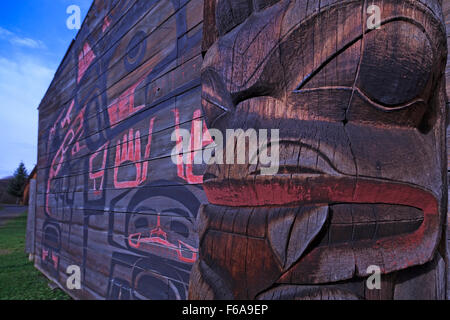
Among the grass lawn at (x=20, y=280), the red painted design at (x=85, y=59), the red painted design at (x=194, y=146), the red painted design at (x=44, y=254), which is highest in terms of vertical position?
the red painted design at (x=85, y=59)

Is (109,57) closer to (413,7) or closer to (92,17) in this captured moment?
(92,17)

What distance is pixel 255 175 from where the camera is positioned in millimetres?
634

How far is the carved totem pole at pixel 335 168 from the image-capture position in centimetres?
58

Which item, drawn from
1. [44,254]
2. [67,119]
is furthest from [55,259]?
[67,119]

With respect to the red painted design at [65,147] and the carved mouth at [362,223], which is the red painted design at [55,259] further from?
the carved mouth at [362,223]

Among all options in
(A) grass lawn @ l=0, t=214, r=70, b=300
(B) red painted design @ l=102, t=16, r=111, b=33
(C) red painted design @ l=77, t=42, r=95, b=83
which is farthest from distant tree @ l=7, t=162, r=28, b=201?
(B) red painted design @ l=102, t=16, r=111, b=33

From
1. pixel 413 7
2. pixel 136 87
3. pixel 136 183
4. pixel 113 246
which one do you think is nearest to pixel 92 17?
pixel 136 87

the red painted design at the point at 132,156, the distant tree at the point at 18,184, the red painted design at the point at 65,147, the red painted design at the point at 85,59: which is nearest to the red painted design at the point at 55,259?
the red painted design at the point at 65,147

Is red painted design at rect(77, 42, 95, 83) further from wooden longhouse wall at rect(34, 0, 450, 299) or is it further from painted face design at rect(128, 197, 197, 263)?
painted face design at rect(128, 197, 197, 263)

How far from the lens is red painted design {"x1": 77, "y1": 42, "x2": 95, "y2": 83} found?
3.55m

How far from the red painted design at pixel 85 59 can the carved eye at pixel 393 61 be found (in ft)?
11.6

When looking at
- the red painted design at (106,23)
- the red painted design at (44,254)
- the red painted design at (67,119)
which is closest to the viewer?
the red painted design at (106,23)

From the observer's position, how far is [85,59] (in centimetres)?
369

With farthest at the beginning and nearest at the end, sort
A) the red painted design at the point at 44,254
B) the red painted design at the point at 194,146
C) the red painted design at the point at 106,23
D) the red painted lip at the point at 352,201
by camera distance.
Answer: the red painted design at the point at 44,254 → the red painted design at the point at 106,23 → the red painted design at the point at 194,146 → the red painted lip at the point at 352,201
